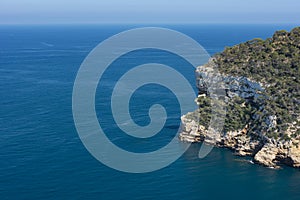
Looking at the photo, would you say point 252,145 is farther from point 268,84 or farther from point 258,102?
point 268,84

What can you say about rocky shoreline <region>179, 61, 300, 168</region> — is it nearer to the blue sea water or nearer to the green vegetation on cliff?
the green vegetation on cliff

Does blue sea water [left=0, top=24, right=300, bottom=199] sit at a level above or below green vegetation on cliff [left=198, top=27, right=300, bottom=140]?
below

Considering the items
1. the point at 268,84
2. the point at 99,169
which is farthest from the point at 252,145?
the point at 99,169

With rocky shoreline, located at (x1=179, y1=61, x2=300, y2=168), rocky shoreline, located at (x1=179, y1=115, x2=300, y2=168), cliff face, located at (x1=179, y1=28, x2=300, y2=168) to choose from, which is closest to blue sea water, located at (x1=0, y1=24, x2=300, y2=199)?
rocky shoreline, located at (x1=179, y1=115, x2=300, y2=168)

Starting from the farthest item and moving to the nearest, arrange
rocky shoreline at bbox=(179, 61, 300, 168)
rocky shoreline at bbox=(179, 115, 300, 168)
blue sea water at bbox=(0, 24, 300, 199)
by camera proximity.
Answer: rocky shoreline at bbox=(179, 61, 300, 168) → rocky shoreline at bbox=(179, 115, 300, 168) → blue sea water at bbox=(0, 24, 300, 199)

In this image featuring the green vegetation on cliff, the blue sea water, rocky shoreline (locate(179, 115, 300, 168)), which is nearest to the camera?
the blue sea water

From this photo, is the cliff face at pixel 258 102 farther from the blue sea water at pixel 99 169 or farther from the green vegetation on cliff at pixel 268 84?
the blue sea water at pixel 99 169

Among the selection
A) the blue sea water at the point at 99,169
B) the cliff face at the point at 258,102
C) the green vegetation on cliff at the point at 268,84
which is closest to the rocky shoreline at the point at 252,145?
the cliff face at the point at 258,102

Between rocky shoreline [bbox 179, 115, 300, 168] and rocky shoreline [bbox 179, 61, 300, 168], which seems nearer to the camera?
rocky shoreline [bbox 179, 115, 300, 168]

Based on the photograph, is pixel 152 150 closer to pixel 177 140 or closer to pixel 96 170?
pixel 177 140
